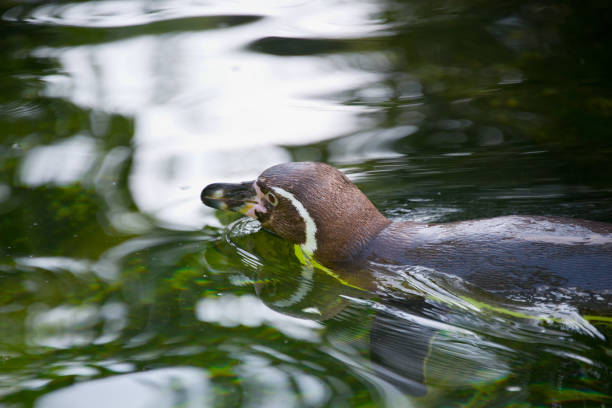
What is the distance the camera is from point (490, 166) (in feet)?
17.3

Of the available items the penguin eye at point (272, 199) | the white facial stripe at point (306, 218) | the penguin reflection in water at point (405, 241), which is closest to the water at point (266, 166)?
the penguin reflection in water at point (405, 241)

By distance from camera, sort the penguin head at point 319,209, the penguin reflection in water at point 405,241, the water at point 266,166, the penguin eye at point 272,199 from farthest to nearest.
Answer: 1. the penguin eye at point 272,199
2. the penguin head at point 319,209
3. the penguin reflection in water at point 405,241
4. the water at point 266,166

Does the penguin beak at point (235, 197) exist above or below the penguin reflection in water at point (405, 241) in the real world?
above

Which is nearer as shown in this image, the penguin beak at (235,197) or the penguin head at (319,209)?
the penguin head at (319,209)

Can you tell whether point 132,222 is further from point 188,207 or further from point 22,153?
point 22,153

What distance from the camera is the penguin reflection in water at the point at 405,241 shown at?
3.54 m

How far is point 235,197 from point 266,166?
39.7 inches

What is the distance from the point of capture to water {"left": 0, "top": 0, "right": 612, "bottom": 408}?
10.9ft

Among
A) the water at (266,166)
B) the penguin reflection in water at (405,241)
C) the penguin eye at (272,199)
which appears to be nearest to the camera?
the water at (266,166)

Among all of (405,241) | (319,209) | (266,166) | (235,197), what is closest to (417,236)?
(405,241)

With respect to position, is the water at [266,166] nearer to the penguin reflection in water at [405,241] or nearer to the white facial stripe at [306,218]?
the penguin reflection in water at [405,241]

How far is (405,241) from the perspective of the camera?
4105mm

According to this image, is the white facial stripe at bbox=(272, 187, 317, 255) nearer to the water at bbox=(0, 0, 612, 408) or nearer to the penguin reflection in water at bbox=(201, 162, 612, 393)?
the penguin reflection in water at bbox=(201, 162, 612, 393)

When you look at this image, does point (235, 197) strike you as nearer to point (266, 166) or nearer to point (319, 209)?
point (319, 209)
